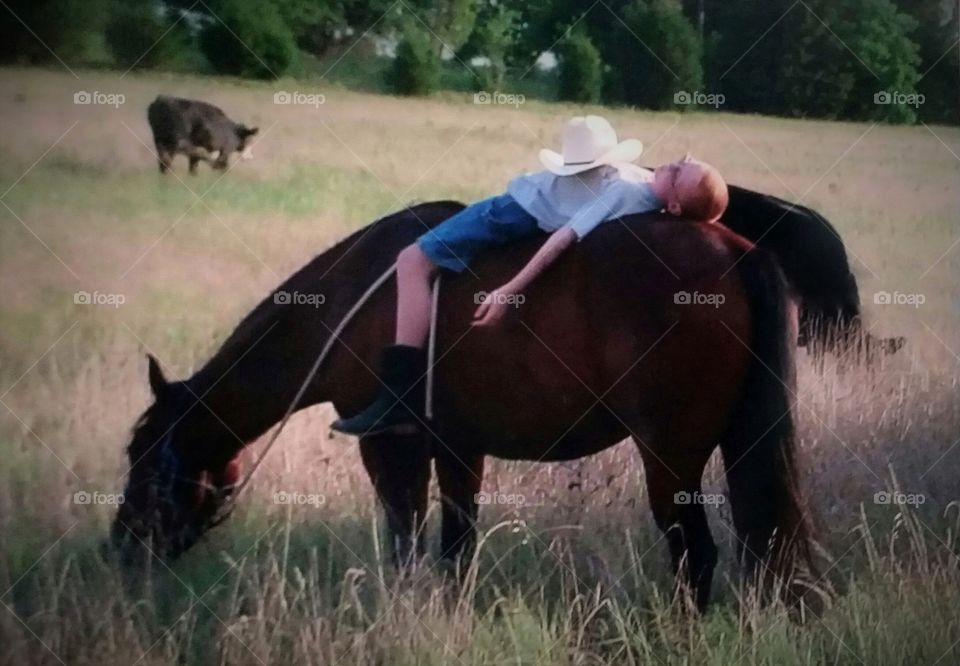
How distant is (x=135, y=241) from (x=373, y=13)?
2.11 feet

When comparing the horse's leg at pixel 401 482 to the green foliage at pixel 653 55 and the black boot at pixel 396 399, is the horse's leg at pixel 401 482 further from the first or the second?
the green foliage at pixel 653 55

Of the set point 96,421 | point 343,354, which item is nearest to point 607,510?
point 343,354

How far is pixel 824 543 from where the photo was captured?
6.77 feet

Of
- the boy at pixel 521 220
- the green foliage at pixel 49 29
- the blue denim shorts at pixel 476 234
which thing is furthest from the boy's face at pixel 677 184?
the green foliage at pixel 49 29

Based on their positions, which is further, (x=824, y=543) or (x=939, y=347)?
(x=939, y=347)

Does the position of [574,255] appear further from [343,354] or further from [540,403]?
[343,354]

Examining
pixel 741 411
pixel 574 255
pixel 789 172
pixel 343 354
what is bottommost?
pixel 741 411

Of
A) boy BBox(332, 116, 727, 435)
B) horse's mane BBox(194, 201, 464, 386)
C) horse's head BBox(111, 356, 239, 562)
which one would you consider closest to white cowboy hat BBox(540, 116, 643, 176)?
boy BBox(332, 116, 727, 435)

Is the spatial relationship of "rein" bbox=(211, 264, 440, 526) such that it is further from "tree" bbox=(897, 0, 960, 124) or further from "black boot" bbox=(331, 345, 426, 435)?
"tree" bbox=(897, 0, 960, 124)

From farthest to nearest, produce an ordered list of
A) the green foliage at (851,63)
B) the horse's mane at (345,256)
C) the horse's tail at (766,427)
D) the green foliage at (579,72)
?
the green foliage at (851,63) → the green foliage at (579,72) → the horse's mane at (345,256) → the horse's tail at (766,427)

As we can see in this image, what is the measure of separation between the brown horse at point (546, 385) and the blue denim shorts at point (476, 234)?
0.03m

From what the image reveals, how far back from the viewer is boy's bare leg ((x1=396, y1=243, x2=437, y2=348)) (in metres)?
1.96

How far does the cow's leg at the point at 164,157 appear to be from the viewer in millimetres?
1996

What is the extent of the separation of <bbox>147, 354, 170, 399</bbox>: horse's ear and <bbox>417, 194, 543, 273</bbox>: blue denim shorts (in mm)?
547
